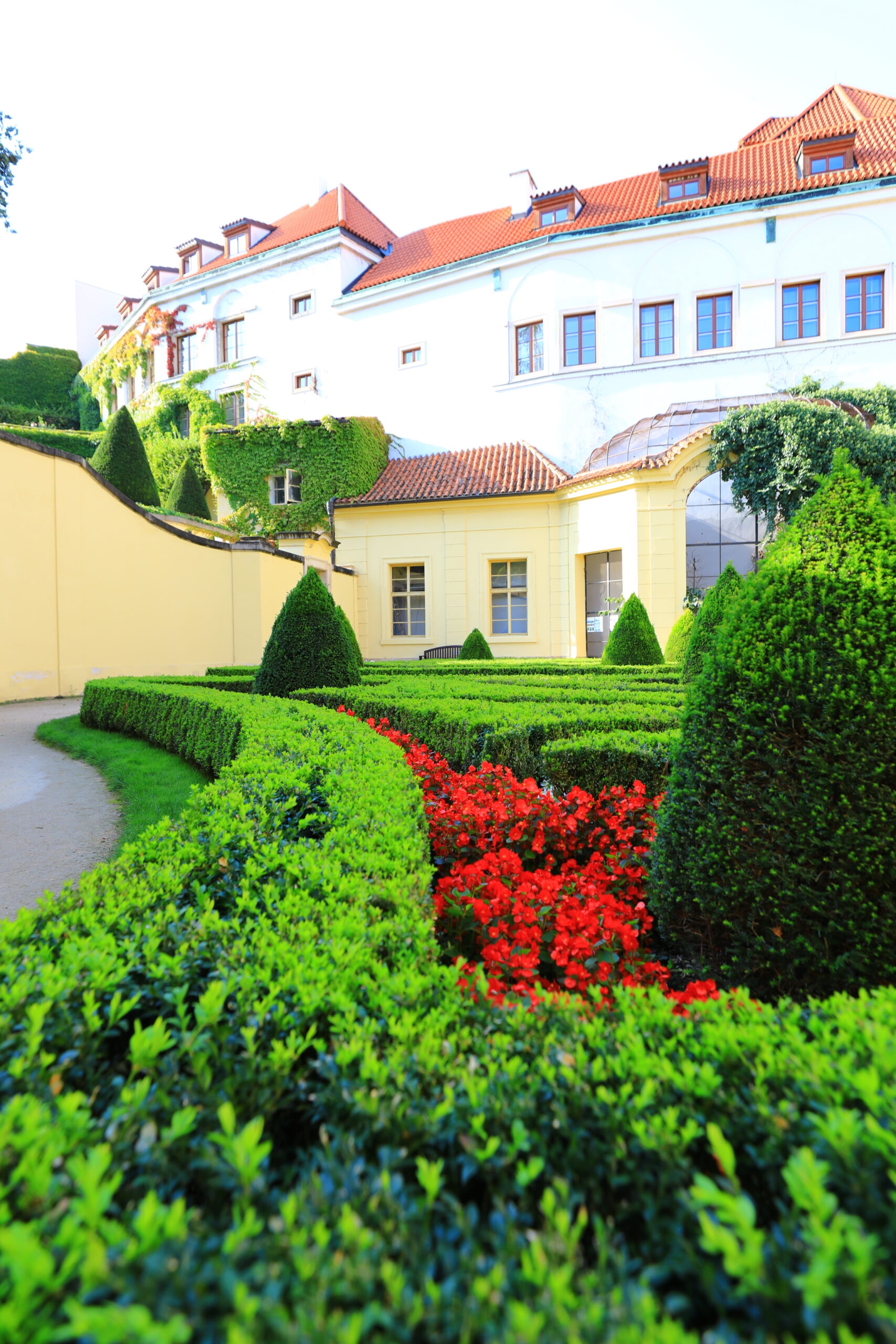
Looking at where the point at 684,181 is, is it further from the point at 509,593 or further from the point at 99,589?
the point at 99,589

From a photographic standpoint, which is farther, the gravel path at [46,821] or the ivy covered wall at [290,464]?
the ivy covered wall at [290,464]

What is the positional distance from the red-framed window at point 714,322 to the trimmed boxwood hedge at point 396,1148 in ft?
74.3

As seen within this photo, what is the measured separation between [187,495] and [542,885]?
78.9 ft

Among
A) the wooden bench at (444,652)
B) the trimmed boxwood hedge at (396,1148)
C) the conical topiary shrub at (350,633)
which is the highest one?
the conical topiary shrub at (350,633)

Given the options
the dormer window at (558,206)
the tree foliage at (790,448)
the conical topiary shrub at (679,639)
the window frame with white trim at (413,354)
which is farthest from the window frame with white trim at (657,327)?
the conical topiary shrub at (679,639)

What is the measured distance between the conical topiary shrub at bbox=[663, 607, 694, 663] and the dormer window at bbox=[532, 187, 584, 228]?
1655cm

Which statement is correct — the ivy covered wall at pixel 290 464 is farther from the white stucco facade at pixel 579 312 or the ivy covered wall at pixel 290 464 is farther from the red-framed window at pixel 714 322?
the red-framed window at pixel 714 322

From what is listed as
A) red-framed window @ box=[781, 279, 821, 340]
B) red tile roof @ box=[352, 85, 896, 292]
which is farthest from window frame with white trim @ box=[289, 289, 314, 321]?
red-framed window @ box=[781, 279, 821, 340]

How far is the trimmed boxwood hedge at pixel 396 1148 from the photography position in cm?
84

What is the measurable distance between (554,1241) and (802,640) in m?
2.17

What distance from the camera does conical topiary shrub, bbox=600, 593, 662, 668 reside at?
12523 mm

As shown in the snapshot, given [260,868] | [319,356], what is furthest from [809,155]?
[260,868]

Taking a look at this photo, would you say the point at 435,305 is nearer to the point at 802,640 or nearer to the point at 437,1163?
the point at 802,640

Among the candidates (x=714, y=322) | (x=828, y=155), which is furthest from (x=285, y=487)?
(x=828, y=155)
